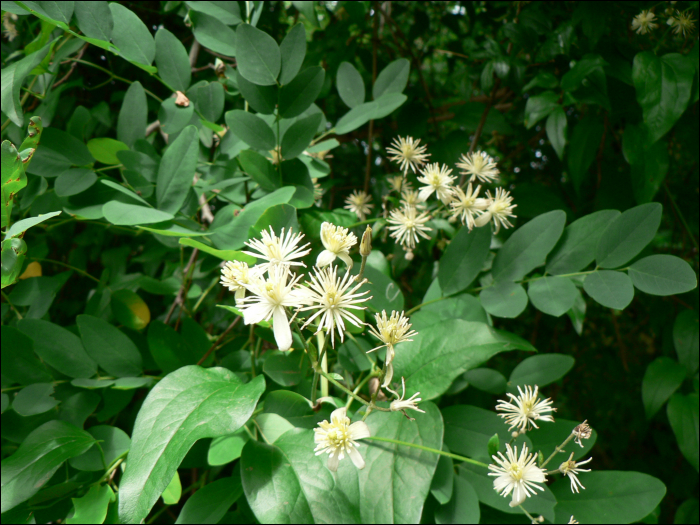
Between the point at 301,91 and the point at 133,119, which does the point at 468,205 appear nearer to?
the point at 301,91

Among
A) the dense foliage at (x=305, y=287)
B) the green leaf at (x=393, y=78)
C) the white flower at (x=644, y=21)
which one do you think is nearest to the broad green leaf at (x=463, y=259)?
the dense foliage at (x=305, y=287)

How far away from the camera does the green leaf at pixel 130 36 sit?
1.82ft

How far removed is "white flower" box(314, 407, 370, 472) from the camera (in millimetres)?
328

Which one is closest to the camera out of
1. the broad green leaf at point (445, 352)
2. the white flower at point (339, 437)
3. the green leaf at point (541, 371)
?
the white flower at point (339, 437)

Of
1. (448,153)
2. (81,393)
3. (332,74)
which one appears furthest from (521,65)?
(81,393)

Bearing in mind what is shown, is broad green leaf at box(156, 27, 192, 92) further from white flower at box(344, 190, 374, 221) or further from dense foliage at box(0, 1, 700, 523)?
white flower at box(344, 190, 374, 221)

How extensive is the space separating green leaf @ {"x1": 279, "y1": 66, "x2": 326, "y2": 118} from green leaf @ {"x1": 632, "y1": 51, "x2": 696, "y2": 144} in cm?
43

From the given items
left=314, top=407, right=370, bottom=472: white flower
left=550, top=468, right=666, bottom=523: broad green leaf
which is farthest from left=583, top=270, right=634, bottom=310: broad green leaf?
left=314, top=407, right=370, bottom=472: white flower

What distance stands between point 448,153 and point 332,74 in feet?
1.02

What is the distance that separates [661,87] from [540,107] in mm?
152

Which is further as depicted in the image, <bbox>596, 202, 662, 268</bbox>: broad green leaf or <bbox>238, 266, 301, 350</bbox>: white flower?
<bbox>596, 202, 662, 268</bbox>: broad green leaf

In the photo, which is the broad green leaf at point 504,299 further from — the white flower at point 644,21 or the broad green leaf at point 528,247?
the white flower at point 644,21

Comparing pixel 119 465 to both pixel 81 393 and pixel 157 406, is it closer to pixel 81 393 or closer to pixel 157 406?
pixel 81 393

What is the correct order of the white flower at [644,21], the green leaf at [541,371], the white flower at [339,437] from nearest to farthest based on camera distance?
the white flower at [339,437] → the green leaf at [541,371] → the white flower at [644,21]
